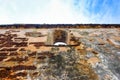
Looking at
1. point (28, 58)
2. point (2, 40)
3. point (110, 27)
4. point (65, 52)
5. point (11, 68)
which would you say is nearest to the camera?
point (11, 68)

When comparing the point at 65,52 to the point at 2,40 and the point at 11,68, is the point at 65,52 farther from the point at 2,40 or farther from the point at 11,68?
the point at 2,40

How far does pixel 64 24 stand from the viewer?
752cm

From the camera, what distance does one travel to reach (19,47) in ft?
19.1

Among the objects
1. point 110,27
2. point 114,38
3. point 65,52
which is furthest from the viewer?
point 110,27

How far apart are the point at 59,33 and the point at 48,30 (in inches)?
14.7

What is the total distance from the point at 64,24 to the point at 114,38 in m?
1.68

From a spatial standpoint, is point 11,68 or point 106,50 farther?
point 106,50

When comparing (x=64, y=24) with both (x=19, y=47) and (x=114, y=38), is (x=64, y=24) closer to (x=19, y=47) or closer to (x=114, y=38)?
(x=114, y=38)

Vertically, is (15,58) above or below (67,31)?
below

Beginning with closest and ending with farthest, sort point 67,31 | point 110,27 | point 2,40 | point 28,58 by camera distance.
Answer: point 28,58 → point 2,40 → point 67,31 → point 110,27

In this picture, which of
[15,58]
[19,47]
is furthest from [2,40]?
[15,58]

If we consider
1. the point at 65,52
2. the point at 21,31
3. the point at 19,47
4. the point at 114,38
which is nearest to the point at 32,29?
the point at 21,31

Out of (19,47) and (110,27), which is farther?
(110,27)

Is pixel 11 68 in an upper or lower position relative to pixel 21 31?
lower
